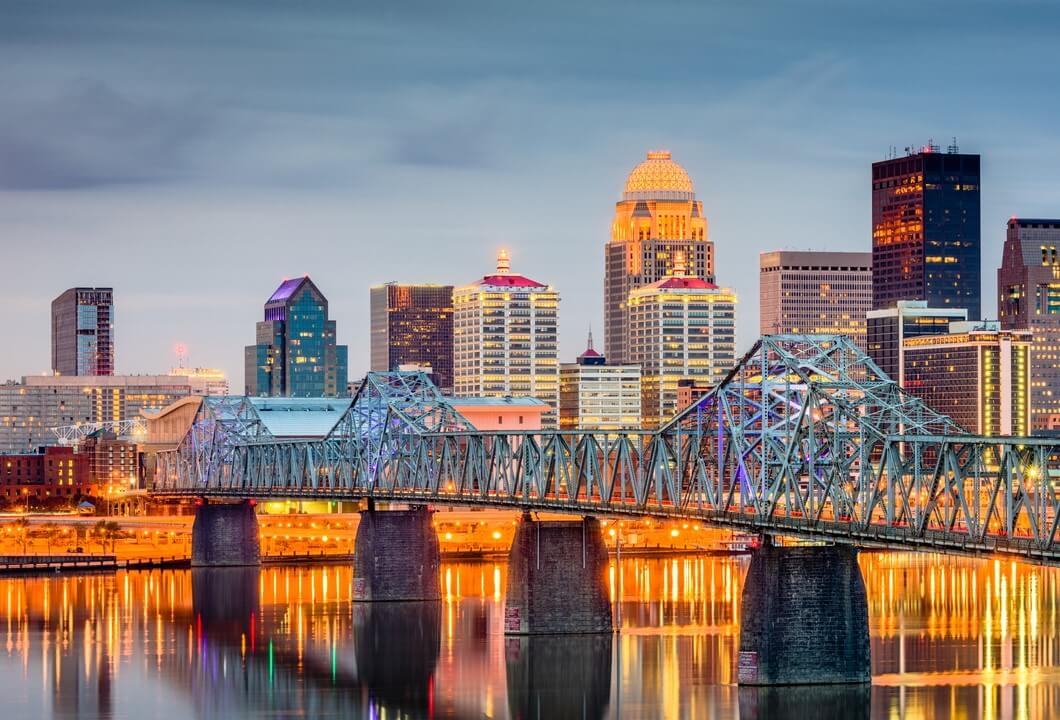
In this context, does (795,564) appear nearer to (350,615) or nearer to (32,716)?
(32,716)

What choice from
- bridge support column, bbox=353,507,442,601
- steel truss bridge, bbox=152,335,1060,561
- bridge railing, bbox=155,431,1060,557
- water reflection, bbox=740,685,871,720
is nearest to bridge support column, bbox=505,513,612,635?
steel truss bridge, bbox=152,335,1060,561

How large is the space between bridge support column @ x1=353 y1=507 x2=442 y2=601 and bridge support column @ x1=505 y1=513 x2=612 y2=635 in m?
30.0

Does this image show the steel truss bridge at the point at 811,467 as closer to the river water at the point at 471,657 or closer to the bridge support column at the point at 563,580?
the bridge support column at the point at 563,580

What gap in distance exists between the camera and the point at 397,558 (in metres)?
167

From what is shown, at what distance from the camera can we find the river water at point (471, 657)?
111 metres

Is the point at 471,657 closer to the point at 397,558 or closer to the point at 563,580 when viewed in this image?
the point at 563,580

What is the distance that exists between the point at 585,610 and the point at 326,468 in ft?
204

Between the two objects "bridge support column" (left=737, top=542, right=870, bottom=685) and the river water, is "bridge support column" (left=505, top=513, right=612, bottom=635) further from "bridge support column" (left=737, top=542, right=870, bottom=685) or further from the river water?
"bridge support column" (left=737, top=542, right=870, bottom=685)

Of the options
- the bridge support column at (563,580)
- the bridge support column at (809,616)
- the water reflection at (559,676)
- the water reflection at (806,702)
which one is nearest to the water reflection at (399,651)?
the water reflection at (559,676)

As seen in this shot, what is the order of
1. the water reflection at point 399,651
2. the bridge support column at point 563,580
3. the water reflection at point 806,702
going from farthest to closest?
the bridge support column at point 563,580
the water reflection at point 399,651
the water reflection at point 806,702

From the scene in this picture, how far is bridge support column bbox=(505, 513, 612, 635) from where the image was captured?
13550cm

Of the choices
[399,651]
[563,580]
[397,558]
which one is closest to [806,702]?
[563,580]

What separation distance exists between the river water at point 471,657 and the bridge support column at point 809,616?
132 cm

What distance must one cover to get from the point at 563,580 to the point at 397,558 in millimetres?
33010
